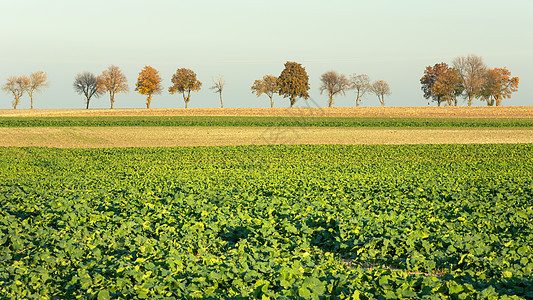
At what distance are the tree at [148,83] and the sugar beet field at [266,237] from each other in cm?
8587

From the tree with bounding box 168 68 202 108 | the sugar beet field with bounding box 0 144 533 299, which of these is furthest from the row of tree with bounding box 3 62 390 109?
the sugar beet field with bounding box 0 144 533 299

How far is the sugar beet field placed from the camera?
8555mm

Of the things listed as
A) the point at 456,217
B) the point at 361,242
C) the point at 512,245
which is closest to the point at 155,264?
the point at 361,242

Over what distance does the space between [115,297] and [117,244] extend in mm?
→ 2591

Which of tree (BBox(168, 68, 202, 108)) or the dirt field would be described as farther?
tree (BBox(168, 68, 202, 108))

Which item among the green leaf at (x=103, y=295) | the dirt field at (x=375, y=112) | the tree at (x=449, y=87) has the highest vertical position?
the tree at (x=449, y=87)

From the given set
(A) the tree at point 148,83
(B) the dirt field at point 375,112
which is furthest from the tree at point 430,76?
(A) the tree at point 148,83

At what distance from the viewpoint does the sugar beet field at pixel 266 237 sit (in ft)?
28.1

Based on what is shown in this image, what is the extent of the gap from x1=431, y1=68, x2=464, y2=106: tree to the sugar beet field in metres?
89.8

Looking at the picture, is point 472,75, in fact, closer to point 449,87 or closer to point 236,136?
point 449,87

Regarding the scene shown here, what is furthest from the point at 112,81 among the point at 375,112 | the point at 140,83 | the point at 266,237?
the point at 266,237

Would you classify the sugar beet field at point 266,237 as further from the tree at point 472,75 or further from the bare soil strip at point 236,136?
the tree at point 472,75

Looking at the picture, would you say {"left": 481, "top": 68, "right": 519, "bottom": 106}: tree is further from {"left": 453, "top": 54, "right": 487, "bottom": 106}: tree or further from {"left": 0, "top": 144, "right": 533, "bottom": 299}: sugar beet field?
{"left": 0, "top": 144, "right": 533, "bottom": 299}: sugar beet field

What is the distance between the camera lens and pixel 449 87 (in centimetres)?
10644
